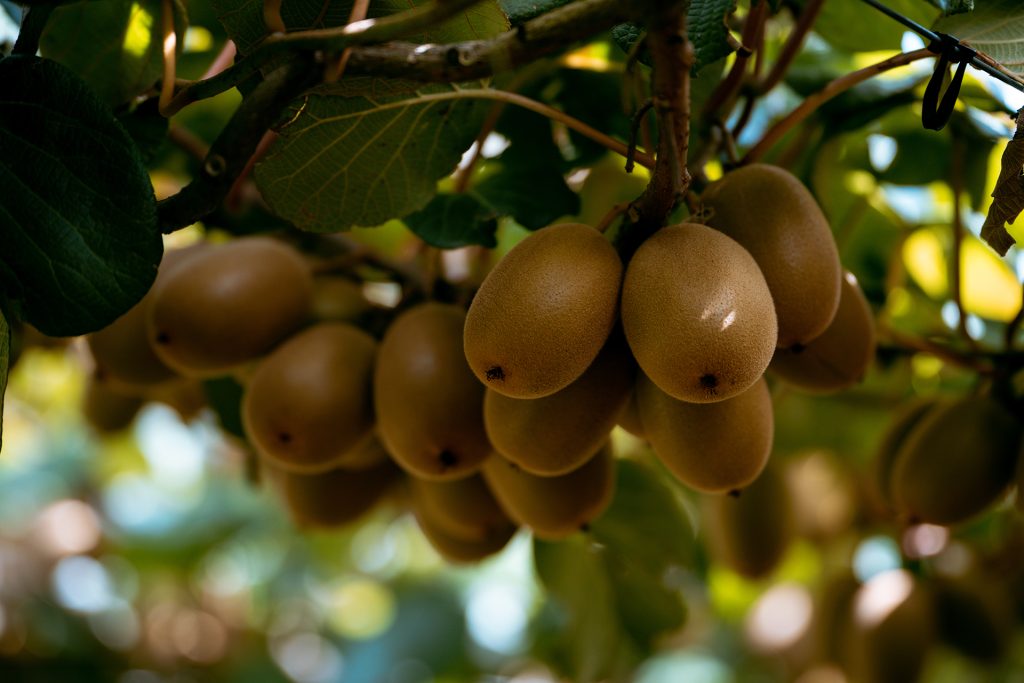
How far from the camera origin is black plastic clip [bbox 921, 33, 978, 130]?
→ 0.85 meters

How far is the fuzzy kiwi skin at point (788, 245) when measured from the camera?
2.87ft

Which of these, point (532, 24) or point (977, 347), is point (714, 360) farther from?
point (977, 347)

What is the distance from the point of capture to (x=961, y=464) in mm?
1156

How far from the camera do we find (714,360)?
2.46ft

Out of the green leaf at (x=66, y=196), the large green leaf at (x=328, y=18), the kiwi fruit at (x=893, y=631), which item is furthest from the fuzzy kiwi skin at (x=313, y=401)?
the kiwi fruit at (x=893, y=631)

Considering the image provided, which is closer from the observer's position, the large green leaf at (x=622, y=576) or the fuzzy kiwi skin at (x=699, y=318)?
the fuzzy kiwi skin at (x=699, y=318)

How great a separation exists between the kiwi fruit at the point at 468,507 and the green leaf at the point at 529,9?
50cm

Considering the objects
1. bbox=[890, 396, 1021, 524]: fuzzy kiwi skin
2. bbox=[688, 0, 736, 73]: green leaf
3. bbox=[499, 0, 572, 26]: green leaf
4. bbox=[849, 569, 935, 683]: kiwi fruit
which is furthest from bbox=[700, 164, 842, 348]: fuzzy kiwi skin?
bbox=[849, 569, 935, 683]: kiwi fruit

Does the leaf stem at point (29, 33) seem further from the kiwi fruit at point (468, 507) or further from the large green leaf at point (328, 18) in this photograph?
the kiwi fruit at point (468, 507)

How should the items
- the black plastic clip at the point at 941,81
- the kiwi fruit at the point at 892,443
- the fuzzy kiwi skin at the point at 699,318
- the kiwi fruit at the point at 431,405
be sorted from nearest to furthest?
the fuzzy kiwi skin at the point at 699,318 → the black plastic clip at the point at 941,81 → the kiwi fruit at the point at 431,405 → the kiwi fruit at the point at 892,443

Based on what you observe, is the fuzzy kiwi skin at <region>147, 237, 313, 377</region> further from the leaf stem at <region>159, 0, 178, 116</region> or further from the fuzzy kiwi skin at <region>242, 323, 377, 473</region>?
the leaf stem at <region>159, 0, 178, 116</region>

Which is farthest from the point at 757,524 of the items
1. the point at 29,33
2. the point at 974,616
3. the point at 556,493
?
the point at 29,33

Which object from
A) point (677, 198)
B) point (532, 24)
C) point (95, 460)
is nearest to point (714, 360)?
point (677, 198)

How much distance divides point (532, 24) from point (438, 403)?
0.42m
